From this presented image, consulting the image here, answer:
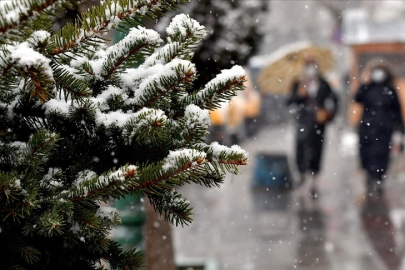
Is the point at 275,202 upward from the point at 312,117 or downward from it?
downward

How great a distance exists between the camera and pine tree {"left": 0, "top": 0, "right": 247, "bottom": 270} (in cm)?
142

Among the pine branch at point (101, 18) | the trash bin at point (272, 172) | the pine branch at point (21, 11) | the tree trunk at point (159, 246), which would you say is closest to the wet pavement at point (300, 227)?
the trash bin at point (272, 172)

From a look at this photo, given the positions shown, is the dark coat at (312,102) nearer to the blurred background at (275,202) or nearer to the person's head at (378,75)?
the blurred background at (275,202)

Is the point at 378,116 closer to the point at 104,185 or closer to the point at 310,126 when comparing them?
the point at 310,126

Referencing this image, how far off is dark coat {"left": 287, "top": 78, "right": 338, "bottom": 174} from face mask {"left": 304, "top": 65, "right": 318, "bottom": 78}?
16.8 inches

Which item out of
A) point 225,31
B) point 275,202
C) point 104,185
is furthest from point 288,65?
point 104,185

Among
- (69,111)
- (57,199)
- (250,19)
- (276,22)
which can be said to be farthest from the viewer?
(276,22)

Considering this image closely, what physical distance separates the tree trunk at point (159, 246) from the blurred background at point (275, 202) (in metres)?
0.01

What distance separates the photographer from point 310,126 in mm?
10156

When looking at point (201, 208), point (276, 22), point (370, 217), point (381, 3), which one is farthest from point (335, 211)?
point (276, 22)

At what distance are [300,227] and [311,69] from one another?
3.39 m

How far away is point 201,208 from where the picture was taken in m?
9.83

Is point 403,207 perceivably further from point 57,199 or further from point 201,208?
point 57,199

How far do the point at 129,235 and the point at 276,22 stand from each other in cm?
2026
